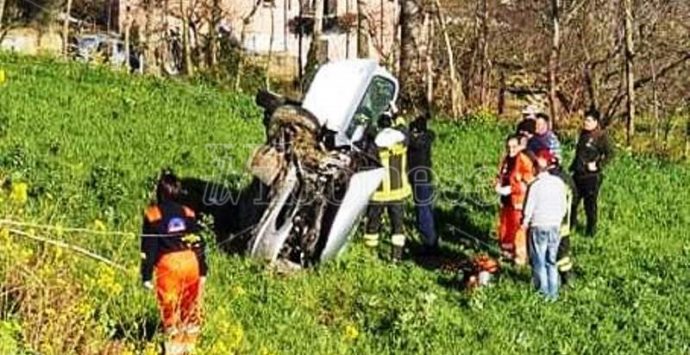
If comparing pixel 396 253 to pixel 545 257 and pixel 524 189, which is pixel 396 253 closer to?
pixel 524 189

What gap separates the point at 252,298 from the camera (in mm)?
12094

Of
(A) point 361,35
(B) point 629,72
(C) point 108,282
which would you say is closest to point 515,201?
(C) point 108,282

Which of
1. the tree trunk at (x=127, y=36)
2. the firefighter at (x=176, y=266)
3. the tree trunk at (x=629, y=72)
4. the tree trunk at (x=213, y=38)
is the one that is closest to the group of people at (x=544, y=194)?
the firefighter at (x=176, y=266)

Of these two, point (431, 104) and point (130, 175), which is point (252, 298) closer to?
point (130, 175)

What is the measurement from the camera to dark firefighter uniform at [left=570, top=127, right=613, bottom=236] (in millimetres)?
15625

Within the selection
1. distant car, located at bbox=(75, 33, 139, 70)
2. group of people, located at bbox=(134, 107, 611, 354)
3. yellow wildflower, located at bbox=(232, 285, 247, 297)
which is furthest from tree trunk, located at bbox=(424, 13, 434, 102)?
yellow wildflower, located at bbox=(232, 285, 247, 297)

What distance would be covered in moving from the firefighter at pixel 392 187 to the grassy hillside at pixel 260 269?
30 cm

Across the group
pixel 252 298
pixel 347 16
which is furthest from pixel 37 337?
pixel 347 16

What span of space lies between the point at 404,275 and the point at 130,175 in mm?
3753

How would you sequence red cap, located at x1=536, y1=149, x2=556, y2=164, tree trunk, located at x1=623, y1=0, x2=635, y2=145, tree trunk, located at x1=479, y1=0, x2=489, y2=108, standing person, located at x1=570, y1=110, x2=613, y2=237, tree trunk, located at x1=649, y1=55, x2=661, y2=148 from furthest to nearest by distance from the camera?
tree trunk, located at x1=479, y1=0, x2=489, y2=108 < tree trunk, located at x1=649, y1=55, x2=661, y2=148 < tree trunk, located at x1=623, y1=0, x2=635, y2=145 < standing person, located at x1=570, y1=110, x2=613, y2=237 < red cap, located at x1=536, y1=149, x2=556, y2=164

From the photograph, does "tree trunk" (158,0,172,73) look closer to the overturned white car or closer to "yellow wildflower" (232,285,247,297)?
the overturned white car

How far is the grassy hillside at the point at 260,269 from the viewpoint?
977 cm

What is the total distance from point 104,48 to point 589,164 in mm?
22229

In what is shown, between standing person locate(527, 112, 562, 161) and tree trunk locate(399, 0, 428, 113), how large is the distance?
12.3 metres
